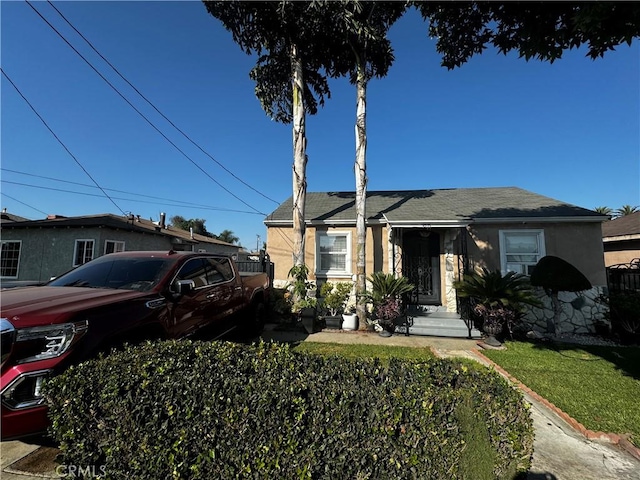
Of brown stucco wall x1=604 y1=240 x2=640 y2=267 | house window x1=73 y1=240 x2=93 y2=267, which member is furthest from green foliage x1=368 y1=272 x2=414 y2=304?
house window x1=73 y1=240 x2=93 y2=267

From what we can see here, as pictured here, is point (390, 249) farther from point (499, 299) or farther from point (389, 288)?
point (499, 299)

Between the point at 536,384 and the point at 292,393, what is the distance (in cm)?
514

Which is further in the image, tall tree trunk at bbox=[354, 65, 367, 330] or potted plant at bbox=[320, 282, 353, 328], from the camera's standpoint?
tall tree trunk at bbox=[354, 65, 367, 330]

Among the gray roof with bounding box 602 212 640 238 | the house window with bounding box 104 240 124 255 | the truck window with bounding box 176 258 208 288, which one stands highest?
the gray roof with bounding box 602 212 640 238

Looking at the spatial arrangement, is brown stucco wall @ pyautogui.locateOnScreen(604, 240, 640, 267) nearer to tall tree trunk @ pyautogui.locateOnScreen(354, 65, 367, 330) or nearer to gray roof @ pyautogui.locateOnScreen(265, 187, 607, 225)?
gray roof @ pyautogui.locateOnScreen(265, 187, 607, 225)

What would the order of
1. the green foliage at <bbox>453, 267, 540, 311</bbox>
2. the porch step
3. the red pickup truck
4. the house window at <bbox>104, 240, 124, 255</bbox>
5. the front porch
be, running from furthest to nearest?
the house window at <bbox>104, 240, 124, 255</bbox> < the front porch < the porch step < the green foliage at <bbox>453, 267, 540, 311</bbox> < the red pickup truck

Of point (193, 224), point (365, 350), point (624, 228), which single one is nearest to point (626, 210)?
point (624, 228)

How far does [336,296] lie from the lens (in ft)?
30.2

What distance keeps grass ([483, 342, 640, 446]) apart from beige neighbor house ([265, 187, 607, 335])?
6.08ft

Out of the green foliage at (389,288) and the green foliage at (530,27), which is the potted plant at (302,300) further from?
the green foliage at (530,27)

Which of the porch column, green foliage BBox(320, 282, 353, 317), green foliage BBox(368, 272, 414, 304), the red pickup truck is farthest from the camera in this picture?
the porch column

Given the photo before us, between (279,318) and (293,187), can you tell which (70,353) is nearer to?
(279,318)

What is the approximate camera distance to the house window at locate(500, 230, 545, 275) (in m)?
9.15

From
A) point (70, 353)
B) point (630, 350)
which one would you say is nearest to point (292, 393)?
point (70, 353)
